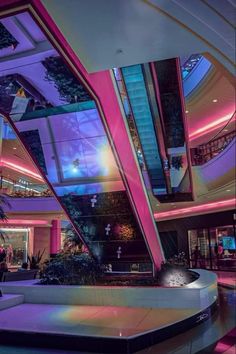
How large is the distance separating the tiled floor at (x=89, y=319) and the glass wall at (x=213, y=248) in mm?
11652

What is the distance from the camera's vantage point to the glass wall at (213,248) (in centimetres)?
1678

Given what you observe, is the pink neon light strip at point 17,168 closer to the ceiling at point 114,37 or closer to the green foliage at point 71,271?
the green foliage at point 71,271

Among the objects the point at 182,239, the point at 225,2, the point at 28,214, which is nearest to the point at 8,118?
the point at 225,2

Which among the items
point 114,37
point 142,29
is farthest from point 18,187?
point 142,29

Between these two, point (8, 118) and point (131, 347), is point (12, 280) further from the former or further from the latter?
point (131, 347)

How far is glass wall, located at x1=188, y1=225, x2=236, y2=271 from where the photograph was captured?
55.1 ft

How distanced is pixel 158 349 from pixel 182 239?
1640 centimetres

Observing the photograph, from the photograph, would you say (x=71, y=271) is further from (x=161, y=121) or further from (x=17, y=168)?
(x=17, y=168)

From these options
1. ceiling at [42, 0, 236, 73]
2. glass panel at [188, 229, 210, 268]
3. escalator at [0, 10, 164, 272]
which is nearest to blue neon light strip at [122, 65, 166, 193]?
escalator at [0, 10, 164, 272]

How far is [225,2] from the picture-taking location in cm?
211

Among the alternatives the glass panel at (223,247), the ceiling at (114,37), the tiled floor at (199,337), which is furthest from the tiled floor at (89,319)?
the glass panel at (223,247)

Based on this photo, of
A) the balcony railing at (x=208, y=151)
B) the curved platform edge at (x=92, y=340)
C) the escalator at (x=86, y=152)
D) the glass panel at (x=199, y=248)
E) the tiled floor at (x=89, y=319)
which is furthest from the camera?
the glass panel at (x=199, y=248)

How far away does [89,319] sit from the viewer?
18.4 feet

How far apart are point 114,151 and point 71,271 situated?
3217 millimetres
